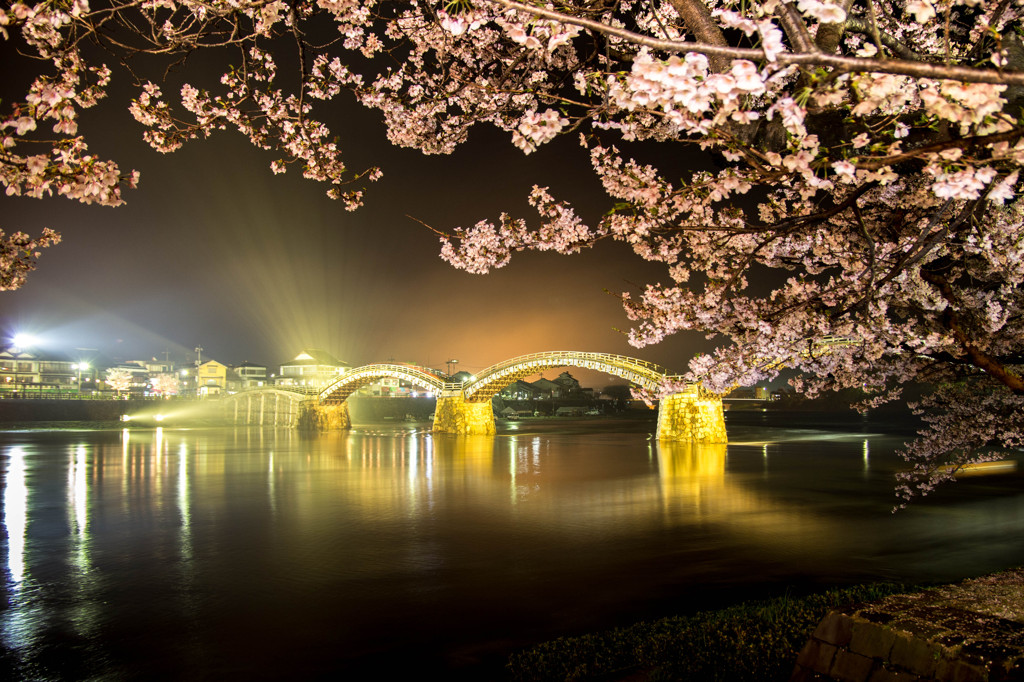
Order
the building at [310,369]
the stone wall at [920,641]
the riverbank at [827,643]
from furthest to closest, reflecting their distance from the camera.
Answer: the building at [310,369], the riverbank at [827,643], the stone wall at [920,641]

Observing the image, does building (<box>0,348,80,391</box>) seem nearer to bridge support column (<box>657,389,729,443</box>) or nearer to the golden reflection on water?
bridge support column (<box>657,389,729,443</box>)

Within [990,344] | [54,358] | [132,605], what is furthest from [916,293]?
[54,358]

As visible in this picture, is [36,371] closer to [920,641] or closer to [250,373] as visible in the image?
[250,373]

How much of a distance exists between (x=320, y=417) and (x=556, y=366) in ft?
98.6

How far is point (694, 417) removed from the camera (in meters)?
43.2

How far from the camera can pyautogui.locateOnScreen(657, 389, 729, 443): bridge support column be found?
43.0 meters

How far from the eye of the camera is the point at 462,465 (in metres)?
32.5

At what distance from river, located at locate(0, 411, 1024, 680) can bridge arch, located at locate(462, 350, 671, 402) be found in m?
11.9

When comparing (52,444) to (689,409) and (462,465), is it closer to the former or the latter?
(462,465)

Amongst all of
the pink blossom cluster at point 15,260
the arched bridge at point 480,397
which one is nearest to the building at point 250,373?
the arched bridge at point 480,397

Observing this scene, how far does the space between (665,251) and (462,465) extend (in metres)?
24.0

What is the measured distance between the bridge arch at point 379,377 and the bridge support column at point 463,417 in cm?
169

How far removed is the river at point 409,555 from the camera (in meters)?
9.04

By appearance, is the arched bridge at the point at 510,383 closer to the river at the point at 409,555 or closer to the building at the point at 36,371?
the river at the point at 409,555
